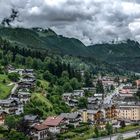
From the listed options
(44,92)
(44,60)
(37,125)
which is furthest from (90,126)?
(44,60)

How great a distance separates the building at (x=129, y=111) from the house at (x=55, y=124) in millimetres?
26407

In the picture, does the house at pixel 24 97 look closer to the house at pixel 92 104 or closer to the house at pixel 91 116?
the house at pixel 91 116

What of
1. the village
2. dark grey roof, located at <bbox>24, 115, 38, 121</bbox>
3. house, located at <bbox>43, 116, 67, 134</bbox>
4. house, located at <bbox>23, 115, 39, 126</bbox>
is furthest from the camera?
house, located at <bbox>43, 116, 67, 134</bbox>

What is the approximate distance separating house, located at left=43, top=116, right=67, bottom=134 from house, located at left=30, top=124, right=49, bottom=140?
2705 mm

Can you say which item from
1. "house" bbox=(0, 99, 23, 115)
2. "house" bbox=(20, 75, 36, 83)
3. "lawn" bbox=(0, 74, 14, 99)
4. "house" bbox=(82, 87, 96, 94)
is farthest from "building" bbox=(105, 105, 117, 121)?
"house" bbox=(82, 87, 96, 94)

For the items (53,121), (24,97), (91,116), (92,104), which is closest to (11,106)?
(24,97)

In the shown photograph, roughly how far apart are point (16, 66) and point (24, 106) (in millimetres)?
54778

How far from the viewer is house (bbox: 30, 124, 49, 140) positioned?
92.7 metres

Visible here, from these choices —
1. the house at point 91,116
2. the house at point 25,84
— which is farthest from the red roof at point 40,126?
the house at point 25,84

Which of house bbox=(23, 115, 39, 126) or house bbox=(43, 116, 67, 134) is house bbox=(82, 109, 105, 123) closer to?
house bbox=(43, 116, 67, 134)

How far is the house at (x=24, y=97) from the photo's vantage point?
11793 centimetres

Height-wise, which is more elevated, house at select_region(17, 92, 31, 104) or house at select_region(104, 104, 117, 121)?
house at select_region(17, 92, 31, 104)

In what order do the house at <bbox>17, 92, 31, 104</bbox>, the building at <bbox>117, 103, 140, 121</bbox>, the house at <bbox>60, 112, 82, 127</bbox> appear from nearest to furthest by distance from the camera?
the house at <bbox>60, 112, 82, 127</bbox>
the house at <bbox>17, 92, 31, 104</bbox>
the building at <bbox>117, 103, 140, 121</bbox>

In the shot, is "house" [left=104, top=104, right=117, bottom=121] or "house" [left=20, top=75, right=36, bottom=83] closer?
"house" [left=104, top=104, right=117, bottom=121]
